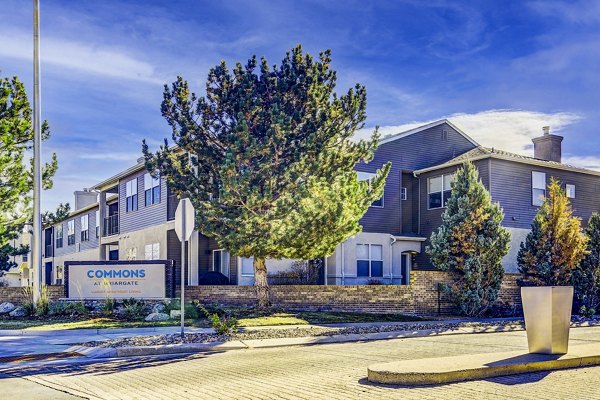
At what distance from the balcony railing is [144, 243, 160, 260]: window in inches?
236

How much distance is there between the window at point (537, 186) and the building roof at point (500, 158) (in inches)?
19.6

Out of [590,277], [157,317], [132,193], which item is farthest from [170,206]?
[590,277]

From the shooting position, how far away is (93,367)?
1232 centimetres

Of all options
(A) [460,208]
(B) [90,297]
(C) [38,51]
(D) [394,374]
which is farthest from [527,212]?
(D) [394,374]

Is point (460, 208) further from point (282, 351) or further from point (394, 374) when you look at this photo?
point (394, 374)

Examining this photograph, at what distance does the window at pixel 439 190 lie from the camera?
108 feet

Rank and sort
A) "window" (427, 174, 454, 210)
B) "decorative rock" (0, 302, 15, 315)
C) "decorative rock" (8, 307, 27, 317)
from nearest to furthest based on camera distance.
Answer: "decorative rock" (8, 307, 27, 317)
"decorative rock" (0, 302, 15, 315)
"window" (427, 174, 454, 210)

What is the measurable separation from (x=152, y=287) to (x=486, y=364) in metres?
16.3

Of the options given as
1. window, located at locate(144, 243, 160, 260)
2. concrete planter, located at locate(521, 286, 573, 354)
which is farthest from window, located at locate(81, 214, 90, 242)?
concrete planter, located at locate(521, 286, 573, 354)

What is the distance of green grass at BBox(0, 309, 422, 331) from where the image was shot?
772 inches

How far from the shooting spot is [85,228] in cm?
4869

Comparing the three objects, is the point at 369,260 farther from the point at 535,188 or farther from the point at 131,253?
the point at 131,253

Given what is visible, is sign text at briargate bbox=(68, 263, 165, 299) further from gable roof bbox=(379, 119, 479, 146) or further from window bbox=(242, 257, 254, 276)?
gable roof bbox=(379, 119, 479, 146)

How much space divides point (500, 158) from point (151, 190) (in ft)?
54.0
